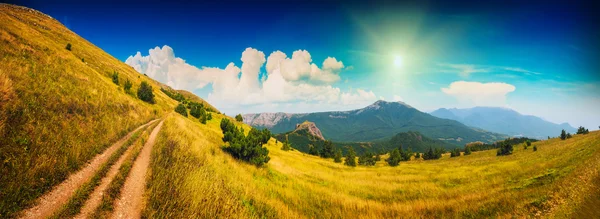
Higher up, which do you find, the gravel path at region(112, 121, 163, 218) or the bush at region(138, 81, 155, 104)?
the bush at region(138, 81, 155, 104)

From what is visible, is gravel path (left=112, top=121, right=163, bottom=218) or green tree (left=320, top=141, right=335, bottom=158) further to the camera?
green tree (left=320, top=141, right=335, bottom=158)

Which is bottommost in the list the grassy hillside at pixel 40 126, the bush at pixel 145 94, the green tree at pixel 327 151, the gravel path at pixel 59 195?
the green tree at pixel 327 151

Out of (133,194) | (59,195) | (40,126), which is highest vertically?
(40,126)

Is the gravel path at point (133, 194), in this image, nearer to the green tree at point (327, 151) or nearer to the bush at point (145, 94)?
the bush at point (145, 94)

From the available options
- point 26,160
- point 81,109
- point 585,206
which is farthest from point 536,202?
point 81,109

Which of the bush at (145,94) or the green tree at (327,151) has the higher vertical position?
the bush at (145,94)

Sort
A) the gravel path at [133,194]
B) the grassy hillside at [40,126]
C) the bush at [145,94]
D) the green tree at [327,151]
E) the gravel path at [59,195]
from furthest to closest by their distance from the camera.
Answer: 1. the green tree at [327,151]
2. the bush at [145,94]
3. the grassy hillside at [40,126]
4. the gravel path at [133,194]
5. the gravel path at [59,195]

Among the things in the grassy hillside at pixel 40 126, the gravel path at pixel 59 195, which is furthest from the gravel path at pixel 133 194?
the grassy hillside at pixel 40 126

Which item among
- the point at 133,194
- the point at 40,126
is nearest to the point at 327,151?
the point at 40,126

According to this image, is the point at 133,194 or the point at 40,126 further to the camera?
the point at 40,126

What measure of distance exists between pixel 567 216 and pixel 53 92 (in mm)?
26209

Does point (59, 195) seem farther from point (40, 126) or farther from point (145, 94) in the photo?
point (145, 94)

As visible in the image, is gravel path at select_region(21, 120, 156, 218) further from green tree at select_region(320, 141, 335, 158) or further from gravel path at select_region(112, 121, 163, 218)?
green tree at select_region(320, 141, 335, 158)

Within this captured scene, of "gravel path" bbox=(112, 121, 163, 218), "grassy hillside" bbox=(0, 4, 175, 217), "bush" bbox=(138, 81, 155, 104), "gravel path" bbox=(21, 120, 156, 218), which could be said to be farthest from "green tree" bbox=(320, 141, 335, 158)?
"gravel path" bbox=(21, 120, 156, 218)
